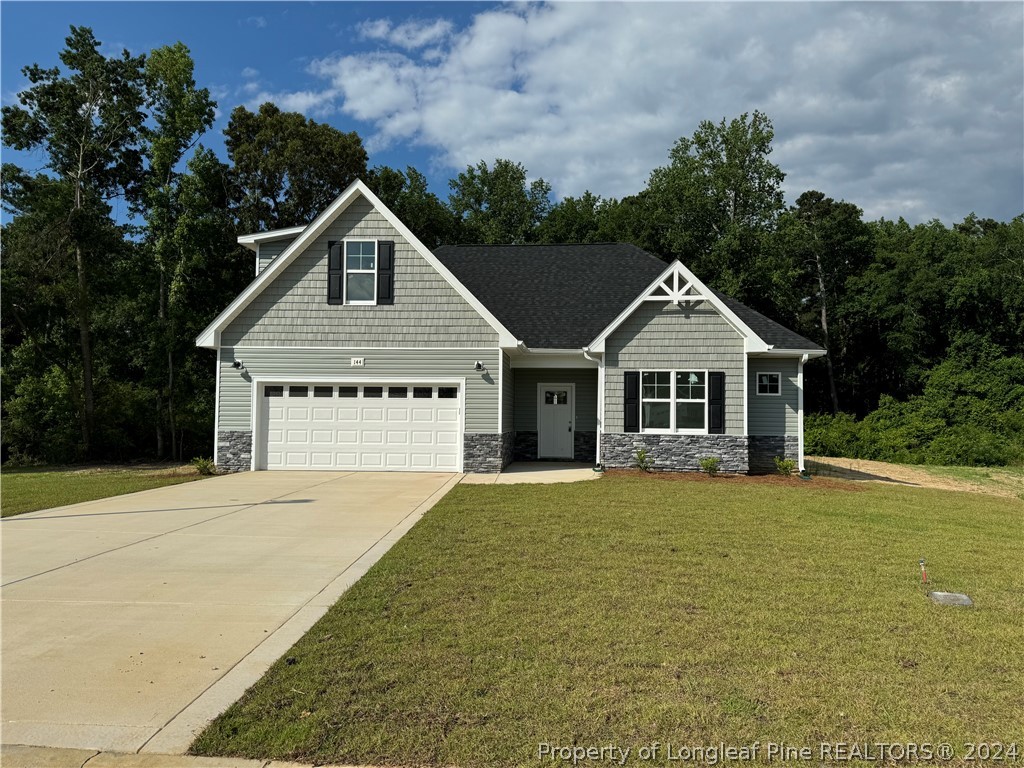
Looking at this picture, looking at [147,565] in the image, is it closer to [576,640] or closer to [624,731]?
[576,640]

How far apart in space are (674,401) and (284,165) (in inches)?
942

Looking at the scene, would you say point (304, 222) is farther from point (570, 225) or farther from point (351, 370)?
point (351, 370)

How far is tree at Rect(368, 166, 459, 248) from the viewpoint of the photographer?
34906 mm

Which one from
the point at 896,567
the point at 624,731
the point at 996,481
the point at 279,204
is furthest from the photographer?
the point at 279,204

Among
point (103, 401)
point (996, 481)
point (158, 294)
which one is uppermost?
point (158, 294)

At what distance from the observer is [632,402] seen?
15578 millimetres

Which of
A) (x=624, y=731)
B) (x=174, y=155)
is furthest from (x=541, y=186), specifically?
(x=624, y=731)

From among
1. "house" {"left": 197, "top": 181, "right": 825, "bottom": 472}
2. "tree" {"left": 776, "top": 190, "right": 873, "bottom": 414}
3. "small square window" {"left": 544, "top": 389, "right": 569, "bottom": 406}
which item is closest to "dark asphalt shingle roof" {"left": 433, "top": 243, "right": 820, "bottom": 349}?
"house" {"left": 197, "top": 181, "right": 825, "bottom": 472}

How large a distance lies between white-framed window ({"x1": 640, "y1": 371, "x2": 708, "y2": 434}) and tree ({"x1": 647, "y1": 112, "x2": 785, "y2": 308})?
16.3 meters

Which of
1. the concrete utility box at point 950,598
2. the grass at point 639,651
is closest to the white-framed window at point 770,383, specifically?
the grass at point 639,651

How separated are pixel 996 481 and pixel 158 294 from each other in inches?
1103

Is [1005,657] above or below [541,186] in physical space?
below

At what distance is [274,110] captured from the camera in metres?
32.2

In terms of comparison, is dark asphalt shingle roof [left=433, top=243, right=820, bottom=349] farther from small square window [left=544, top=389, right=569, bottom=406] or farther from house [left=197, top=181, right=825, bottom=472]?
small square window [left=544, top=389, right=569, bottom=406]
